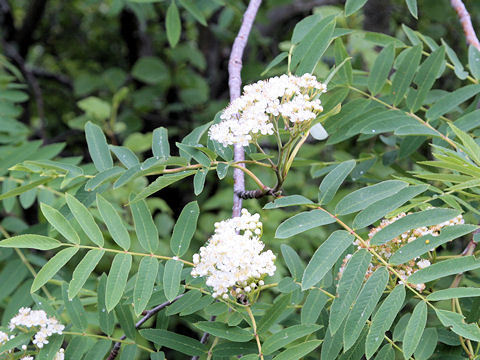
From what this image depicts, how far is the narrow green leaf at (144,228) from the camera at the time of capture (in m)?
1.19

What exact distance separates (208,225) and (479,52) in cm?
167

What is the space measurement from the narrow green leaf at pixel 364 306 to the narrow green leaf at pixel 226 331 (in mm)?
219

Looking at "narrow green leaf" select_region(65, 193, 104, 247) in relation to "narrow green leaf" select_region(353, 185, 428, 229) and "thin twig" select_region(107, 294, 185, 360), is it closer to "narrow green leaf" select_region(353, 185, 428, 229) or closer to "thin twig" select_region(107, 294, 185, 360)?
"thin twig" select_region(107, 294, 185, 360)

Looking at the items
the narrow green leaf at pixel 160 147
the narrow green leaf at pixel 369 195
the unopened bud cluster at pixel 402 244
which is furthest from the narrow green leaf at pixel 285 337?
the narrow green leaf at pixel 160 147

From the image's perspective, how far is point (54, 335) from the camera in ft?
3.88

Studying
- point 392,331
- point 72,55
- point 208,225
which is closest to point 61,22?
point 72,55

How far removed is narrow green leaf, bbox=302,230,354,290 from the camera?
3.14ft

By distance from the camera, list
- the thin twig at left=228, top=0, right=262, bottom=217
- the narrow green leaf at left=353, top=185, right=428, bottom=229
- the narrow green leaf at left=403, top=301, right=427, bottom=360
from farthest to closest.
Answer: the thin twig at left=228, top=0, right=262, bottom=217 → the narrow green leaf at left=353, top=185, right=428, bottom=229 → the narrow green leaf at left=403, top=301, right=427, bottom=360

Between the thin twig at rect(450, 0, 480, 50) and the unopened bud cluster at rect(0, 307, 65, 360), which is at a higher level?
the thin twig at rect(450, 0, 480, 50)

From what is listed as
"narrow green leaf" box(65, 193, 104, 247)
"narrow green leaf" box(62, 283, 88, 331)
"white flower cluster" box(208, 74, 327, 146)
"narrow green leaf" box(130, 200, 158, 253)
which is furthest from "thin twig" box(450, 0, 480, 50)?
"narrow green leaf" box(62, 283, 88, 331)

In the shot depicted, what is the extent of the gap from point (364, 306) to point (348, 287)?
4 centimetres

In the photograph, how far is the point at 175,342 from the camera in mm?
1130

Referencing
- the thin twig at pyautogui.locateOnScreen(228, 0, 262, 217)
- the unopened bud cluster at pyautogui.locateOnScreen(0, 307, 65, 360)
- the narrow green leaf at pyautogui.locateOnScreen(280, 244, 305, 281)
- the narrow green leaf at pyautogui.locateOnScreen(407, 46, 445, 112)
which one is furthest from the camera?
the narrow green leaf at pyautogui.locateOnScreen(407, 46, 445, 112)

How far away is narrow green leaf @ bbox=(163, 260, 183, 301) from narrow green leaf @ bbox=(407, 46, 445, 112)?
81cm
